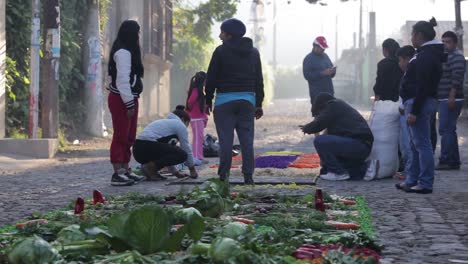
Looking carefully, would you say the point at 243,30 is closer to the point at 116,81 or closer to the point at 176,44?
the point at 116,81

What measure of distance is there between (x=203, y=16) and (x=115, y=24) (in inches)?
322

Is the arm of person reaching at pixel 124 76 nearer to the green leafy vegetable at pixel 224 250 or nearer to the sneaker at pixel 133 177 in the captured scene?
the sneaker at pixel 133 177

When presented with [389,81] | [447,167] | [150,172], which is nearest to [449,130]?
[447,167]

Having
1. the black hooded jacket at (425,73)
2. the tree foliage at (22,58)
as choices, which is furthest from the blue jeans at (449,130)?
the tree foliage at (22,58)

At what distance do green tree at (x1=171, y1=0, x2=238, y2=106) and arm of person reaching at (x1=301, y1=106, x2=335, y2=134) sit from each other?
20.8 m

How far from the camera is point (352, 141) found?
36.6ft

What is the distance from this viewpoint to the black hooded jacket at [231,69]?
992cm

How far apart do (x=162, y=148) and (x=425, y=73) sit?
3.34 m

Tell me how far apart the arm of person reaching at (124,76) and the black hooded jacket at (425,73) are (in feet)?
10.1

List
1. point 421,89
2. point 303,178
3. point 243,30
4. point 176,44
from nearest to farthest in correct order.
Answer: point 421,89 → point 243,30 → point 303,178 → point 176,44

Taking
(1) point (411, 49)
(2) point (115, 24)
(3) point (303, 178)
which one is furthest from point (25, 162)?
(2) point (115, 24)

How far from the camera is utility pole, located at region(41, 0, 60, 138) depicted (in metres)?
15.6

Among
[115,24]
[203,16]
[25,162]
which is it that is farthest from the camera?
[203,16]

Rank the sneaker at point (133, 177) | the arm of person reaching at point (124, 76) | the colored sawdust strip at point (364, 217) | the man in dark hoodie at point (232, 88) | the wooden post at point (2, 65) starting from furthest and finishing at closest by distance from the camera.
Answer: the wooden post at point (2, 65), the sneaker at point (133, 177), the arm of person reaching at point (124, 76), the man in dark hoodie at point (232, 88), the colored sawdust strip at point (364, 217)
